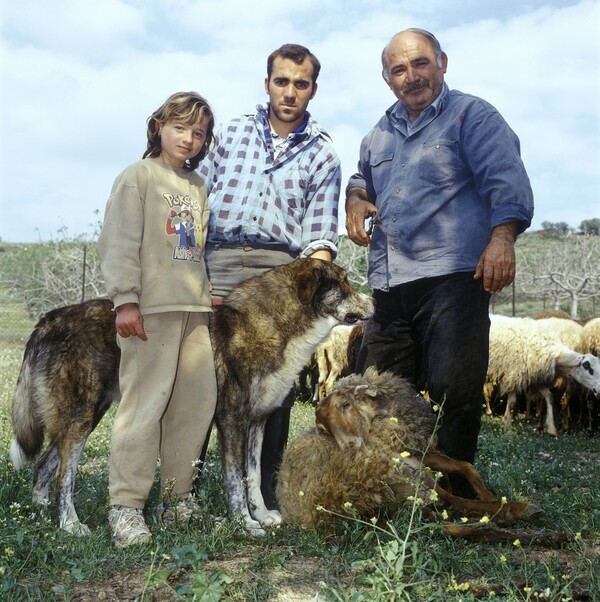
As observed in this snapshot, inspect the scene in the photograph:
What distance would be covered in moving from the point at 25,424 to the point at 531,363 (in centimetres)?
929

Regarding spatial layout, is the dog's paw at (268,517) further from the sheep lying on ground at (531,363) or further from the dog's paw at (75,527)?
the sheep lying on ground at (531,363)

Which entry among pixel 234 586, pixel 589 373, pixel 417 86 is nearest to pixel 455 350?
pixel 417 86

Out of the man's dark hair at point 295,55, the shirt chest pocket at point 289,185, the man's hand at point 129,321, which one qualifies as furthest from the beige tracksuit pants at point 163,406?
the man's dark hair at point 295,55

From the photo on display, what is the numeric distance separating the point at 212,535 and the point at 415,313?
197 centimetres

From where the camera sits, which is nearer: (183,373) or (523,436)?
(183,373)

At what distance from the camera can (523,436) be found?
33.3 feet

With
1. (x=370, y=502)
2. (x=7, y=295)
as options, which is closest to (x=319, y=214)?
(x=370, y=502)

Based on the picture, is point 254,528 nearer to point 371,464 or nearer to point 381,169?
point 371,464

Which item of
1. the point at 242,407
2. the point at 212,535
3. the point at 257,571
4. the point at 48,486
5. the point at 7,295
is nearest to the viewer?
the point at 257,571

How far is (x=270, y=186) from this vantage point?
4594mm

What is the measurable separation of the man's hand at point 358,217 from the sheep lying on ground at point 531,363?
284 inches

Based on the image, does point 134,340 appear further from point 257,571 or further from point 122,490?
point 257,571

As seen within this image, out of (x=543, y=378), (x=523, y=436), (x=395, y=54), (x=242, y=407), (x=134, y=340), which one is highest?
(x=395, y=54)

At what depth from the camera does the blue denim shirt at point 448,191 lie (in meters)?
4.16
